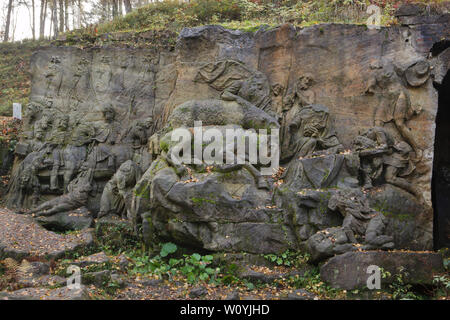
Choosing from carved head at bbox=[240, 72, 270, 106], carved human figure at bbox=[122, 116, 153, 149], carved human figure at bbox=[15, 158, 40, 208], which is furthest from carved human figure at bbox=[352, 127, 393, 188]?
carved human figure at bbox=[15, 158, 40, 208]

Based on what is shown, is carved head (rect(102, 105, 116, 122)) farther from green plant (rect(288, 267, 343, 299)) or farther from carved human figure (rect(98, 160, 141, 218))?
green plant (rect(288, 267, 343, 299))

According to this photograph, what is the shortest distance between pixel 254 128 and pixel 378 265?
425cm

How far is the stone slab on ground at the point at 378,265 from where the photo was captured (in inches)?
274

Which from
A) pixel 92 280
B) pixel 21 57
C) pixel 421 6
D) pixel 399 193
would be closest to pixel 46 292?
pixel 92 280

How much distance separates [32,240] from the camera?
873 cm

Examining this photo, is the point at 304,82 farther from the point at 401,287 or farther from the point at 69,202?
the point at 69,202

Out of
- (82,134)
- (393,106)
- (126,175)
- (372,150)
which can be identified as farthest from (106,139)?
(393,106)

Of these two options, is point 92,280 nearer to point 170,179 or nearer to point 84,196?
point 170,179

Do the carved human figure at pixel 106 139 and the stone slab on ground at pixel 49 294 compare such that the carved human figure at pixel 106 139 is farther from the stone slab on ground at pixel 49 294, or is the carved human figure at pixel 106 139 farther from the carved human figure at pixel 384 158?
the carved human figure at pixel 384 158

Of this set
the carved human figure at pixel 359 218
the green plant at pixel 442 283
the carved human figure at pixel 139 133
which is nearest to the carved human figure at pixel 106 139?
the carved human figure at pixel 139 133

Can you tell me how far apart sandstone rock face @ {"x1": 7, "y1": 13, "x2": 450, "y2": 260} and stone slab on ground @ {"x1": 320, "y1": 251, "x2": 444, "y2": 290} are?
276 millimetres

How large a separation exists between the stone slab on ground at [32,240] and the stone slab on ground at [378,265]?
5295 millimetres

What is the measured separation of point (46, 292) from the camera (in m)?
6.47

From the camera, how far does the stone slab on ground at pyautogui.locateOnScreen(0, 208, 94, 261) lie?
8156 millimetres
